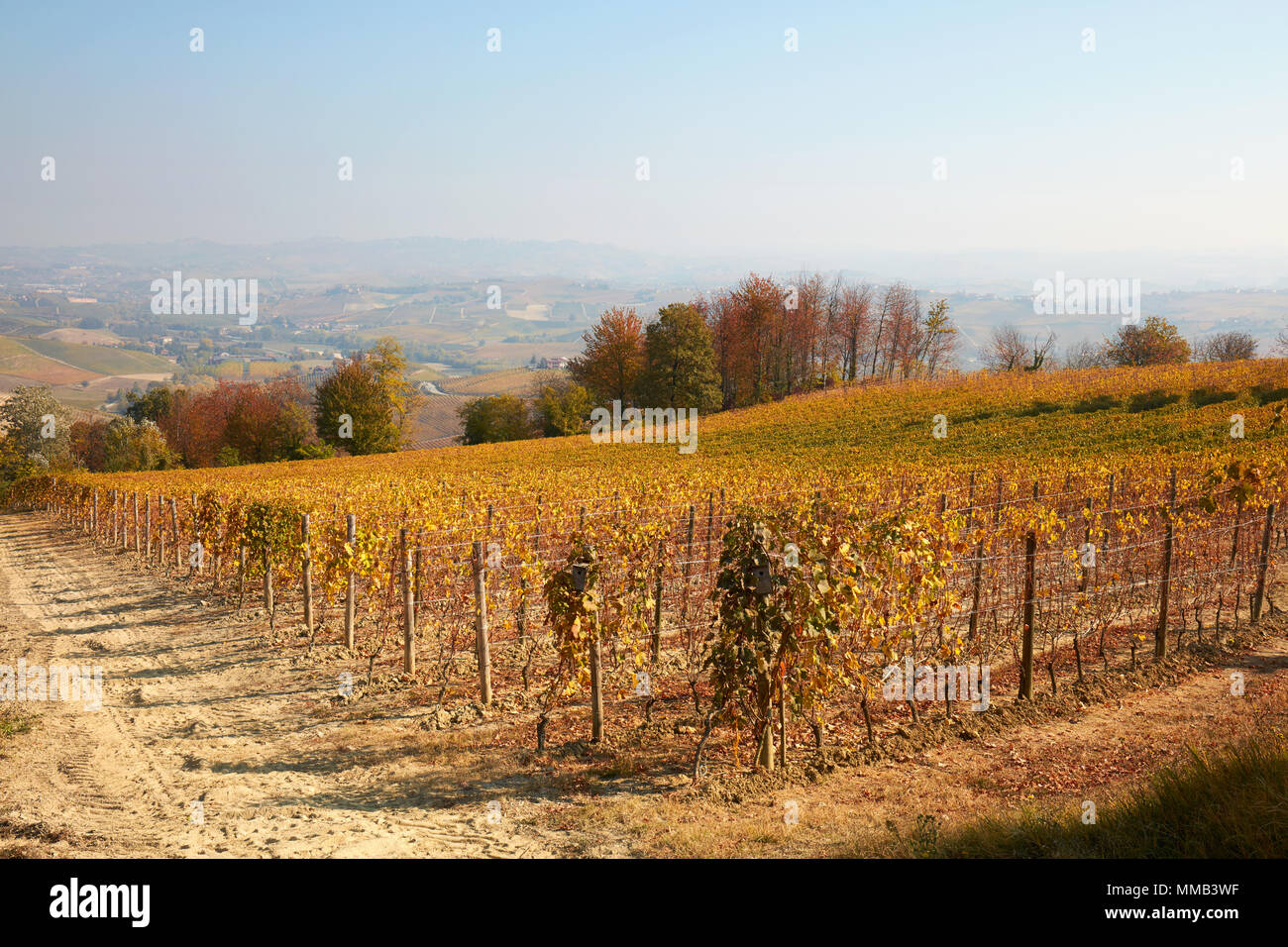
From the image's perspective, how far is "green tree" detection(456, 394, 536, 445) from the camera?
218 ft

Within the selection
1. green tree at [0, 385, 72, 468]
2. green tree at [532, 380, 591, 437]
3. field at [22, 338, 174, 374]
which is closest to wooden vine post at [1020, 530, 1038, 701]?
green tree at [532, 380, 591, 437]

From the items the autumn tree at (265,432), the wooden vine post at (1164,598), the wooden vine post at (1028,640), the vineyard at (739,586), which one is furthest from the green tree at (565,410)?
the wooden vine post at (1028,640)

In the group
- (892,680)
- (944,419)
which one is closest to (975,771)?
(892,680)

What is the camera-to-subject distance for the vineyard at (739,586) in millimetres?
7102

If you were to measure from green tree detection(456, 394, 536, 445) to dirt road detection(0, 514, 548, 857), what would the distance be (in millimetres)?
54122

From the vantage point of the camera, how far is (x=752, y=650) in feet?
21.6

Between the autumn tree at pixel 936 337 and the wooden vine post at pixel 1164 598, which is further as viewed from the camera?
the autumn tree at pixel 936 337

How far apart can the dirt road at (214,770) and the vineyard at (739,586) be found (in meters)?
1.15

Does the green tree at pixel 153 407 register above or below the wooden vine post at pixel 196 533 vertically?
above

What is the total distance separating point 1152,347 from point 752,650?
7304cm

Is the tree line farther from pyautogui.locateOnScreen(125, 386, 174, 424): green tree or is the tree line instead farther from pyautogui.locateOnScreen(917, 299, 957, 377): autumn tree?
pyautogui.locateOnScreen(917, 299, 957, 377): autumn tree

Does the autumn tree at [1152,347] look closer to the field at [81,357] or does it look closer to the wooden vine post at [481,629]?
the wooden vine post at [481,629]

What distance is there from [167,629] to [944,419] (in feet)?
116
